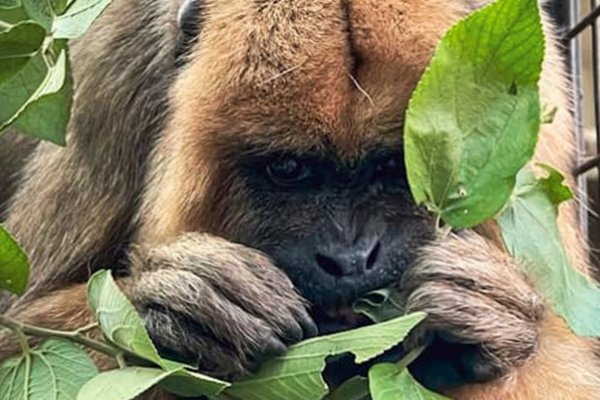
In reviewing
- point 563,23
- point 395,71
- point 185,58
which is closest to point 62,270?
point 185,58

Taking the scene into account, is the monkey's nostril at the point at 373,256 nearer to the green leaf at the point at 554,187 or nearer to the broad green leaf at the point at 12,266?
the green leaf at the point at 554,187

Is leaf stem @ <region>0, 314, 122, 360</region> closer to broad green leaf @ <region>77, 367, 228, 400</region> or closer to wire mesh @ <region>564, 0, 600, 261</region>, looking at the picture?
broad green leaf @ <region>77, 367, 228, 400</region>

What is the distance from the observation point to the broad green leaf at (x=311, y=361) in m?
2.05

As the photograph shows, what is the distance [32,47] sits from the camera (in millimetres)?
2131

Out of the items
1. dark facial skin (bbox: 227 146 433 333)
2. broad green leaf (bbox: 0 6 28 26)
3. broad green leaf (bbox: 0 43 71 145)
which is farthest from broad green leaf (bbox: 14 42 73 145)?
dark facial skin (bbox: 227 146 433 333)

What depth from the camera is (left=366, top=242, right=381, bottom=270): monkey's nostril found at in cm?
229

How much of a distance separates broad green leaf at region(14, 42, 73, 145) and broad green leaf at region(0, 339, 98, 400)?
342 mm

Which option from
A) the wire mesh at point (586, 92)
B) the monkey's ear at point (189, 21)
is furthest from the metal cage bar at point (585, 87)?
the monkey's ear at point (189, 21)

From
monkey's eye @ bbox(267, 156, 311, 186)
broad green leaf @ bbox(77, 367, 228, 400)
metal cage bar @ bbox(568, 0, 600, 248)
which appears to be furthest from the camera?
metal cage bar @ bbox(568, 0, 600, 248)

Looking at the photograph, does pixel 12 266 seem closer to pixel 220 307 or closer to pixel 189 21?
pixel 220 307

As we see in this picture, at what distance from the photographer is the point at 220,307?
2.32 m

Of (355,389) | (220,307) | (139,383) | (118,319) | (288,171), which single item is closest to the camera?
(139,383)

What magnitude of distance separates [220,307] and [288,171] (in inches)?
11.3

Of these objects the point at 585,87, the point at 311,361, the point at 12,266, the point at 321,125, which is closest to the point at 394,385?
the point at 311,361
